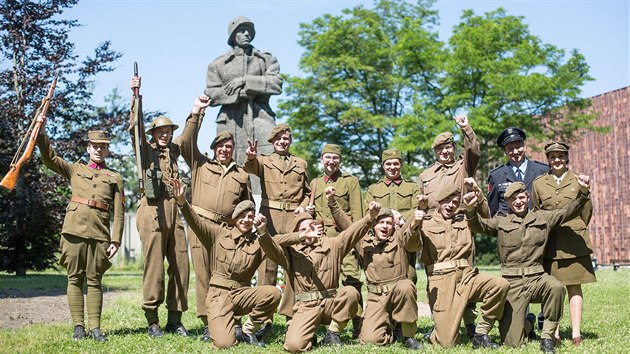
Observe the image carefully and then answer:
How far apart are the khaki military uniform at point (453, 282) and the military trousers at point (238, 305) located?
5.11 ft

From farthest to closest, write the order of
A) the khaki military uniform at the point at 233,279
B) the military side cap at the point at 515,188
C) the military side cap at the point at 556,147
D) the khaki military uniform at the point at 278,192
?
the khaki military uniform at the point at 278,192 → the military side cap at the point at 556,147 → the khaki military uniform at the point at 233,279 → the military side cap at the point at 515,188

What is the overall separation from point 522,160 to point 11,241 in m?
14.3

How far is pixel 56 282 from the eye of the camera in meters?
16.7

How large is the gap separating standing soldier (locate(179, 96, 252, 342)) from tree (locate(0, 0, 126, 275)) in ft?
32.5

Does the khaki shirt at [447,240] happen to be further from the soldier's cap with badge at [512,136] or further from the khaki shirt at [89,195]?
the khaki shirt at [89,195]

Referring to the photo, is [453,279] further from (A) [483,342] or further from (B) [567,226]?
(B) [567,226]

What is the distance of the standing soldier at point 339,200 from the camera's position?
8336 mm

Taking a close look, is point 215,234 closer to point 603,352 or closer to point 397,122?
point 603,352

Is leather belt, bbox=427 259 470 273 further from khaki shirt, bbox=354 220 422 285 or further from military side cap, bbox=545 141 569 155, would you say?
military side cap, bbox=545 141 569 155

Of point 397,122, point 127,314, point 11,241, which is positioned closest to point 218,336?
point 127,314

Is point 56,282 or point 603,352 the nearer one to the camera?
point 603,352

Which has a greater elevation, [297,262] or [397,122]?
[397,122]

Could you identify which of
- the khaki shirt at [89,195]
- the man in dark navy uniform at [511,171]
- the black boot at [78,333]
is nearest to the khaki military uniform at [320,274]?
the man in dark navy uniform at [511,171]

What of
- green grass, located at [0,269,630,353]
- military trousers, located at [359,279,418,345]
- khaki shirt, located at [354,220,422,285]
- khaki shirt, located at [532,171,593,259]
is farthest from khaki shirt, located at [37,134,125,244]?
khaki shirt, located at [532,171,593,259]
